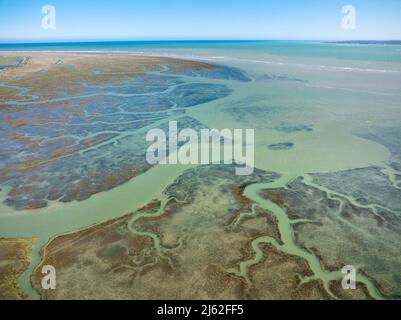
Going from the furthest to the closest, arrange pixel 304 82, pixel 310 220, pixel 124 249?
pixel 304 82, pixel 310 220, pixel 124 249

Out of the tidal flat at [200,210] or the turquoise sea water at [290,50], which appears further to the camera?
the turquoise sea water at [290,50]

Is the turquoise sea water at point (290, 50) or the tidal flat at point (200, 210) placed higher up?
the turquoise sea water at point (290, 50)

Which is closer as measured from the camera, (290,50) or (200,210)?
(200,210)

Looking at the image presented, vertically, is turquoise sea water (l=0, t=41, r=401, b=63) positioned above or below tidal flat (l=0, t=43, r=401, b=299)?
above

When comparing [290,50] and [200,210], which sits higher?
[290,50]

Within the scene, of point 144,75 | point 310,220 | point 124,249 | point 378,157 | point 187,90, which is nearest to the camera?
point 124,249

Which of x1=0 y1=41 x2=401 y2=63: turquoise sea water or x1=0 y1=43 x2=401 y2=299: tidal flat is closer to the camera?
x1=0 y1=43 x2=401 y2=299: tidal flat
